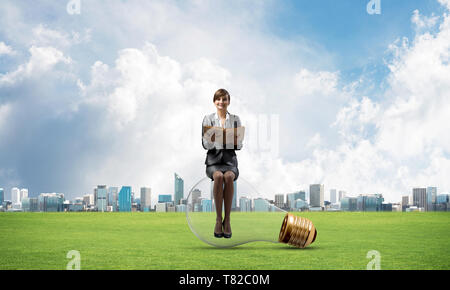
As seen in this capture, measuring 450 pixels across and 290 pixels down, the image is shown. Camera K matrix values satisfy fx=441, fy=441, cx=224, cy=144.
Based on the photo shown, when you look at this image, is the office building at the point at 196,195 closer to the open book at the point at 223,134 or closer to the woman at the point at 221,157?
the woman at the point at 221,157

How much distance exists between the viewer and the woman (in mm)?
8391

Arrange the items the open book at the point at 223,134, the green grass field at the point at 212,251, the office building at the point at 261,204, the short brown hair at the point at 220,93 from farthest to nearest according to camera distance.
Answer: the office building at the point at 261,204 < the short brown hair at the point at 220,93 < the open book at the point at 223,134 < the green grass field at the point at 212,251

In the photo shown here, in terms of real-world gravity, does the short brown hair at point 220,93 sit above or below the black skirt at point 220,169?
above

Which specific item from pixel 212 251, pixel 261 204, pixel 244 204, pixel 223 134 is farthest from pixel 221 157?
pixel 212 251

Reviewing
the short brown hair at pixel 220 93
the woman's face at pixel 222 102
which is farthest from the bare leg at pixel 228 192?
the short brown hair at pixel 220 93

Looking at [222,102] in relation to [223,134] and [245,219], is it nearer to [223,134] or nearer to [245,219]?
[223,134]

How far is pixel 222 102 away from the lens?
8.39 m

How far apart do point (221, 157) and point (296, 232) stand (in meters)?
2.31

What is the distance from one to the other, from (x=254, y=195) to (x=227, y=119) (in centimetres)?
166

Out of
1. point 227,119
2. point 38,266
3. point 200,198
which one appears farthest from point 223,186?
point 38,266

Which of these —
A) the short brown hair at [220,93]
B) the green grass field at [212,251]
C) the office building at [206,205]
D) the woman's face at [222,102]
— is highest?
the short brown hair at [220,93]

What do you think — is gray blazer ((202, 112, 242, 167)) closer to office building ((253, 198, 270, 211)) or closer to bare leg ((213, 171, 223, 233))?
bare leg ((213, 171, 223, 233))

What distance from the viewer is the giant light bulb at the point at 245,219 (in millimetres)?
8695

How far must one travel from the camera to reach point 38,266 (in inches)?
305
